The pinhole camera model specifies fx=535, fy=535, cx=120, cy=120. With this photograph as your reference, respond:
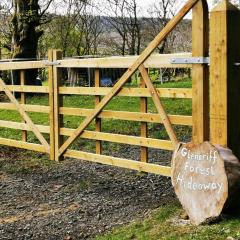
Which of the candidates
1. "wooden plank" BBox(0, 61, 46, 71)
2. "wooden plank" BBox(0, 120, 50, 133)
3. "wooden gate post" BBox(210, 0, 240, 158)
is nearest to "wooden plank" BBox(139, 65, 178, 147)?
"wooden gate post" BBox(210, 0, 240, 158)

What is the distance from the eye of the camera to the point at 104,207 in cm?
684

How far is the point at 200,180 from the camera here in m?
5.63

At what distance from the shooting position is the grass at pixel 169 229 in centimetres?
498

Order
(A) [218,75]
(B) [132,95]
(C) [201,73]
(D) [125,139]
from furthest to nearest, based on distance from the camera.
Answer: (D) [125,139]
(B) [132,95]
(C) [201,73]
(A) [218,75]

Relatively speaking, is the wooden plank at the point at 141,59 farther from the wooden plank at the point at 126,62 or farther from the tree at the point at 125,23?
the tree at the point at 125,23

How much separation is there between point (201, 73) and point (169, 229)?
5.75ft

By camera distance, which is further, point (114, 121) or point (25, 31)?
point (25, 31)

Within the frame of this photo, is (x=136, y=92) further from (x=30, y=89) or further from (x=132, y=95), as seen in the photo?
(x=30, y=89)

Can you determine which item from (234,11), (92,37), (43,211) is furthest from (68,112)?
(92,37)

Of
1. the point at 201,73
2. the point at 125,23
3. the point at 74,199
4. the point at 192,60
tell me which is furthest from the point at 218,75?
the point at 125,23

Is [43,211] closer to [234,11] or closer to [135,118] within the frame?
[135,118]

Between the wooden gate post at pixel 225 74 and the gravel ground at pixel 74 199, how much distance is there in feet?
4.80

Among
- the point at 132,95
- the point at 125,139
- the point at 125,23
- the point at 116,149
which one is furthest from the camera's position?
the point at 125,23

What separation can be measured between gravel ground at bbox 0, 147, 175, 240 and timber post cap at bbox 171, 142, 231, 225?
85cm
